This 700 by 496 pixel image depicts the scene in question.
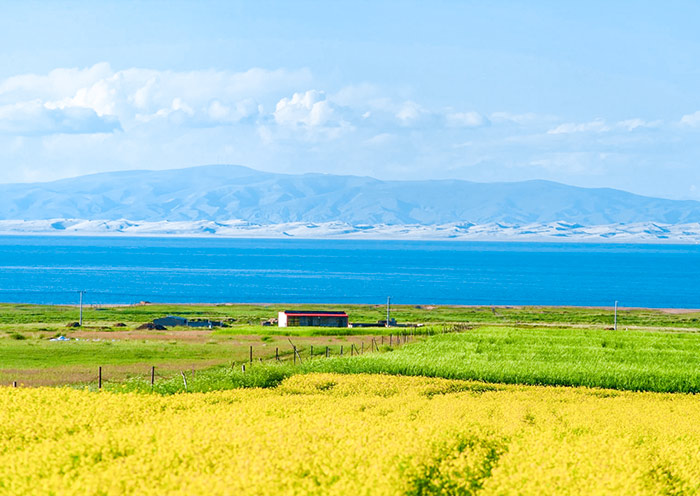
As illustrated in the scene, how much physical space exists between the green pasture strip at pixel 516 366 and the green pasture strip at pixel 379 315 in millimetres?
50546

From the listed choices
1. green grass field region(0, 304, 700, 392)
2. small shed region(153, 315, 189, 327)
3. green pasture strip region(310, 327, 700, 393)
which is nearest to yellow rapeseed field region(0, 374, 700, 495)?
green grass field region(0, 304, 700, 392)

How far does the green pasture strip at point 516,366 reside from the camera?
3716 centimetres

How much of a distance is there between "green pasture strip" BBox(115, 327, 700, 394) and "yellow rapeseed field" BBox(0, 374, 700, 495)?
946 centimetres

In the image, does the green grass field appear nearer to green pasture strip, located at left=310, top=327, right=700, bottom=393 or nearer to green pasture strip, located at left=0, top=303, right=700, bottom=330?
→ green pasture strip, located at left=310, top=327, right=700, bottom=393

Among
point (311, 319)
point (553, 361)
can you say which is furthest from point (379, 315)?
point (553, 361)

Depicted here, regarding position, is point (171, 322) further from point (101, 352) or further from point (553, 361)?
point (553, 361)

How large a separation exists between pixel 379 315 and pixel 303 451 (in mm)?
108577

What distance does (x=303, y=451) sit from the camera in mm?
15375

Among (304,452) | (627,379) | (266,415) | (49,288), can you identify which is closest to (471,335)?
(627,379)

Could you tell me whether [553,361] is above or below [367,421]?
below

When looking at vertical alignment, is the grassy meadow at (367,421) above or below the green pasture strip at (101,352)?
above

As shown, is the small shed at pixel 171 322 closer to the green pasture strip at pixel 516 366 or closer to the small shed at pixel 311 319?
the small shed at pixel 311 319

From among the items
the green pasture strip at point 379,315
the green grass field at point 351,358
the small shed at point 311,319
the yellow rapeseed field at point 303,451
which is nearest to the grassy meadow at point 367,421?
the yellow rapeseed field at point 303,451

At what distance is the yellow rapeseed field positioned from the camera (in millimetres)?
13547
